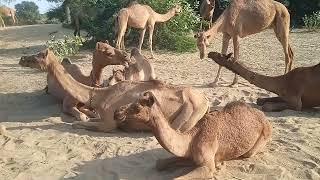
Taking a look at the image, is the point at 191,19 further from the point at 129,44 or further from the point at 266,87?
the point at 266,87

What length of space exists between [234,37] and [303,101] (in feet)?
9.15

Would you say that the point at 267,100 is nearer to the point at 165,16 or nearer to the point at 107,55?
the point at 107,55

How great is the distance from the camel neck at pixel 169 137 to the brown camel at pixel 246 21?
5.01 metres

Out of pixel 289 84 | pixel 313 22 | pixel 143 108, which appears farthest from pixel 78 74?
pixel 313 22

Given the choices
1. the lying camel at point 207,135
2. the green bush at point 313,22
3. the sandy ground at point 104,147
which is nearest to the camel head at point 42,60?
the sandy ground at point 104,147

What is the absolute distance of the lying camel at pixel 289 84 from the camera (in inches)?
294

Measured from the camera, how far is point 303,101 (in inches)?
298

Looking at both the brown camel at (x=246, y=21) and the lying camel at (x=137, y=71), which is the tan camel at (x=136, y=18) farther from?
the lying camel at (x=137, y=71)

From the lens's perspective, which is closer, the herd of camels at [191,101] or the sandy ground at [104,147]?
the herd of camels at [191,101]

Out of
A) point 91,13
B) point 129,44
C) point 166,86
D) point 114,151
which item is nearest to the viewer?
point 114,151

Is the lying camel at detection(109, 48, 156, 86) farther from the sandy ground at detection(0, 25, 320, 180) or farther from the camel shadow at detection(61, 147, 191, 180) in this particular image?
the camel shadow at detection(61, 147, 191, 180)

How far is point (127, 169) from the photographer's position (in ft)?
17.3

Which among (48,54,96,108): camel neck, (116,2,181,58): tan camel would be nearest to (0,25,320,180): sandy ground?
(48,54,96,108): camel neck

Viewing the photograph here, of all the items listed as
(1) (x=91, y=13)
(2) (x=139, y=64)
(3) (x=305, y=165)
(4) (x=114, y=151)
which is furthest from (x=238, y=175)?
(1) (x=91, y=13)
